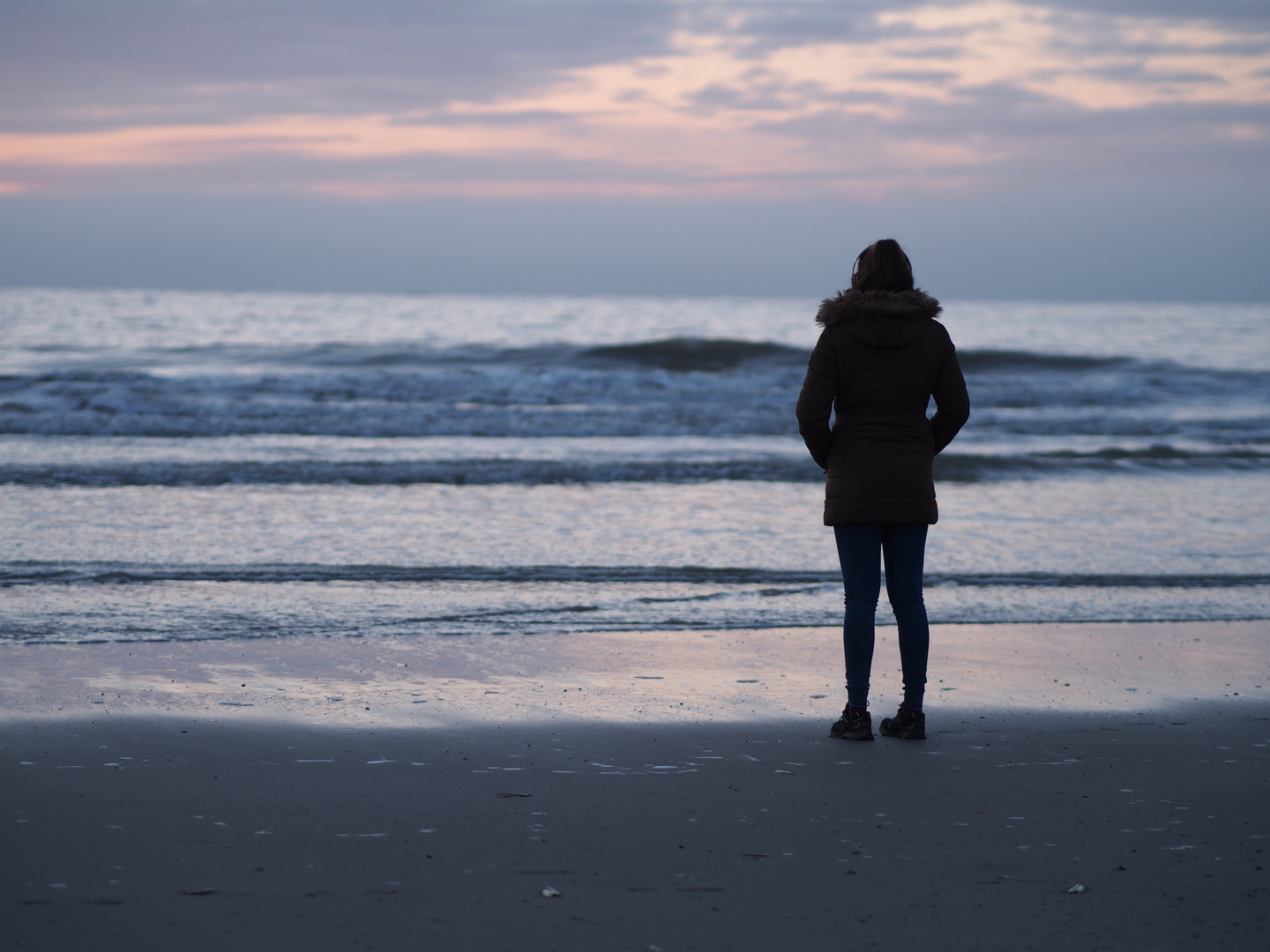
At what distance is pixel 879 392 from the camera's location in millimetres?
3717

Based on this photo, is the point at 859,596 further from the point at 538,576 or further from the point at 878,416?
the point at 538,576

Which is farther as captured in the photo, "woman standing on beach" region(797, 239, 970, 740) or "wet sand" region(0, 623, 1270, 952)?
"woman standing on beach" region(797, 239, 970, 740)

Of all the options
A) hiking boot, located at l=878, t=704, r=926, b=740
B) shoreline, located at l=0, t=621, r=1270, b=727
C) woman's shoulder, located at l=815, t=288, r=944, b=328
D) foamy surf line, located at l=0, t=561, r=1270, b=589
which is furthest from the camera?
foamy surf line, located at l=0, t=561, r=1270, b=589

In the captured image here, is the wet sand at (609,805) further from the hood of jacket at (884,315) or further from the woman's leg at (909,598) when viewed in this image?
the hood of jacket at (884,315)

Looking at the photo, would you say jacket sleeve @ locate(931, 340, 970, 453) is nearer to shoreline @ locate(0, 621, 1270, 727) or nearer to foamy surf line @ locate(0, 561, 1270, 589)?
shoreline @ locate(0, 621, 1270, 727)

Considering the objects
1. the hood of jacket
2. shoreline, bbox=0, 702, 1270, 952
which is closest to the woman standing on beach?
the hood of jacket

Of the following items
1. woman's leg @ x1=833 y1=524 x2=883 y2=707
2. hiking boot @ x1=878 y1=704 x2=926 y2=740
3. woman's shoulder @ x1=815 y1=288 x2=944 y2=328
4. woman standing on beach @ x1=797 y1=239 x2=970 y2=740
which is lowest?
hiking boot @ x1=878 y1=704 x2=926 y2=740

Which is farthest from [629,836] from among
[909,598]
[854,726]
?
[909,598]

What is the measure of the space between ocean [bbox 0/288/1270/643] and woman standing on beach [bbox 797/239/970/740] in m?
1.82

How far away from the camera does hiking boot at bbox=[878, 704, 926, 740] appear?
388cm

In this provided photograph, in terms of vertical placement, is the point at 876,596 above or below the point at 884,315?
below

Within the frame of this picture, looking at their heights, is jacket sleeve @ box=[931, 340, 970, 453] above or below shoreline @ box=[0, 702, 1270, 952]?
above

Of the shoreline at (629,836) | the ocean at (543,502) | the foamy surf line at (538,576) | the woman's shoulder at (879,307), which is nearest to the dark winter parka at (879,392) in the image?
the woman's shoulder at (879,307)

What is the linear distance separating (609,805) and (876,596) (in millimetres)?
1265
